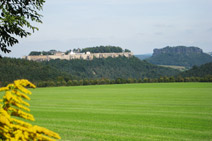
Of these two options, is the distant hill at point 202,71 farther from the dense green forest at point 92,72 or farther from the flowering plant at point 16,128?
the flowering plant at point 16,128

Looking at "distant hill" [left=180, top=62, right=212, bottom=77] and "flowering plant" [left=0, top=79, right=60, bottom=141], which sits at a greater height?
"distant hill" [left=180, top=62, right=212, bottom=77]

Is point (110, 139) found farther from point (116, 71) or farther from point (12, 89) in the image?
point (116, 71)

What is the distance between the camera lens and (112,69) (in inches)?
6353

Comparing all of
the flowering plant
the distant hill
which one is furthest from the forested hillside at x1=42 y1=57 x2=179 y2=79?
the flowering plant

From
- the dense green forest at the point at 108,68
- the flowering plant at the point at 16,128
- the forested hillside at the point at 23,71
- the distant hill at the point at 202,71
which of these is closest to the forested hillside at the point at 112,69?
the dense green forest at the point at 108,68

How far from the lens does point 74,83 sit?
84.9m

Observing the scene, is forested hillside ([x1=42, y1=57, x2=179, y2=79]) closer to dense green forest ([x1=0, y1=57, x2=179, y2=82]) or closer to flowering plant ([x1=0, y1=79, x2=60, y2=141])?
dense green forest ([x1=0, y1=57, x2=179, y2=82])

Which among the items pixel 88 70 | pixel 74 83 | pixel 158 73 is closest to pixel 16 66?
pixel 74 83

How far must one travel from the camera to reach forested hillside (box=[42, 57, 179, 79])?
150 meters

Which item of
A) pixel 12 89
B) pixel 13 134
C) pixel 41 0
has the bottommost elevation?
pixel 13 134

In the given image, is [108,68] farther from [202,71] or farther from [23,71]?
[202,71]

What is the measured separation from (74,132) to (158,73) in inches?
5472

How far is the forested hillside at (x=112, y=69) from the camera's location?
493ft

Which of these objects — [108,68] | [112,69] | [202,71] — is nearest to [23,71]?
[202,71]
